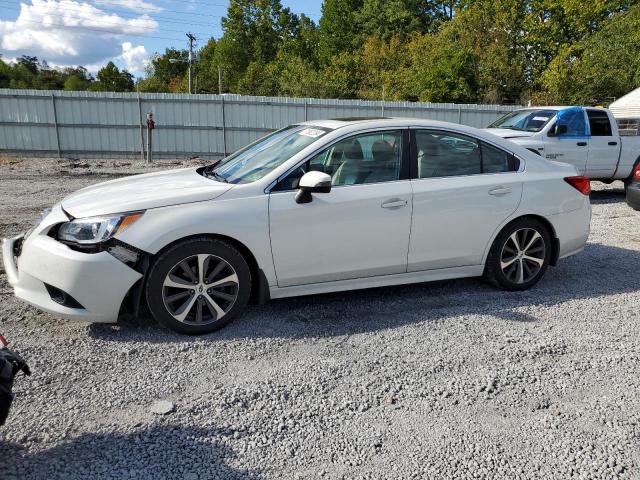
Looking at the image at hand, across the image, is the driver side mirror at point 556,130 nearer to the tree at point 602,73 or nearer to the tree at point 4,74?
the tree at point 602,73

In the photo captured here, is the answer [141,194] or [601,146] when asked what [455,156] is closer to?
[141,194]

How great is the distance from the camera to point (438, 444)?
115 inches

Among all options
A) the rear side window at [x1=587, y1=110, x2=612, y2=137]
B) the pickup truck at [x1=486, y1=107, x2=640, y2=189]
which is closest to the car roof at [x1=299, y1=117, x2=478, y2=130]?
the pickup truck at [x1=486, y1=107, x2=640, y2=189]

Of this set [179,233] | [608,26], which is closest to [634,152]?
[179,233]

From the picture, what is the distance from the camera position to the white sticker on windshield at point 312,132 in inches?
186

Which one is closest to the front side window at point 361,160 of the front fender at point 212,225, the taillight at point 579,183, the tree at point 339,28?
the front fender at point 212,225

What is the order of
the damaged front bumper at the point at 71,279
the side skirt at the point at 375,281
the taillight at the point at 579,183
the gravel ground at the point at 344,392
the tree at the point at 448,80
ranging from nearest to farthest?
the gravel ground at the point at 344,392
the damaged front bumper at the point at 71,279
the side skirt at the point at 375,281
the taillight at the point at 579,183
the tree at the point at 448,80

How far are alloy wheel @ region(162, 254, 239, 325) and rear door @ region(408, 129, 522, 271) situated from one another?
1584 millimetres

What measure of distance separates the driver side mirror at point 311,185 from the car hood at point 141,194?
21.9 inches

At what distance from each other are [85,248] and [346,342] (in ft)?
6.42

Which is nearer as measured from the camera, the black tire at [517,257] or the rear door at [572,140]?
the black tire at [517,257]

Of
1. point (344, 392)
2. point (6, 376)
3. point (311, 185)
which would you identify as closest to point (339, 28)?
point (311, 185)

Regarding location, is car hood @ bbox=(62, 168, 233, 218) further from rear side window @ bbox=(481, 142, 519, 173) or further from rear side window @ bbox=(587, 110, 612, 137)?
rear side window @ bbox=(587, 110, 612, 137)

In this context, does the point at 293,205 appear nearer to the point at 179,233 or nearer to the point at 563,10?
the point at 179,233
